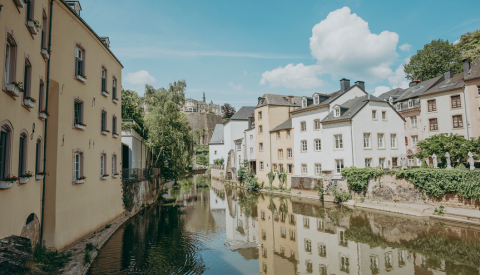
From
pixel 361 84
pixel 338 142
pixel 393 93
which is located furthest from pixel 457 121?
pixel 393 93

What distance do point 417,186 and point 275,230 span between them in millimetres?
11147

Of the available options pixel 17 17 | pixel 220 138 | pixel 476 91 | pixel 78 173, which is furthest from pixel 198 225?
pixel 220 138

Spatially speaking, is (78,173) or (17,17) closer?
(17,17)

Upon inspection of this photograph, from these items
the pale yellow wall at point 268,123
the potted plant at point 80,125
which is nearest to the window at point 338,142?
the pale yellow wall at point 268,123

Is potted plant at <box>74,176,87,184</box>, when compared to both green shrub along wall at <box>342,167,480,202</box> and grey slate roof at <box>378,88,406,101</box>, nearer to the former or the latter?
green shrub along wall at <box>342,167,480,202</box>

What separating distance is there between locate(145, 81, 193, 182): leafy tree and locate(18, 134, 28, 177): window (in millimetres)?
17509

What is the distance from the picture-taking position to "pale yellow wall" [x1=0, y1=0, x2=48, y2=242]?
655cm

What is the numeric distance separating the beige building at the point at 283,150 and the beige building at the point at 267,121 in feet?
2.30

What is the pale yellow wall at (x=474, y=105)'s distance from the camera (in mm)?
27938

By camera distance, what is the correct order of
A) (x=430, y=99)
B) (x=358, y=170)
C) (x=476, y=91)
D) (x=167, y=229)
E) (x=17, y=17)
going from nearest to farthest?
(x=17, y=17) → (x=167, y=229) → (x=358, y=170) → (x=476, y=91) → (x=430, y=99)

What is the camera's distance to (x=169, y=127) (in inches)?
1037

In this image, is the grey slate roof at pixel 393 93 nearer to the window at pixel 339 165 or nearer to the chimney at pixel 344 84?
the chimney at pixel 344 84

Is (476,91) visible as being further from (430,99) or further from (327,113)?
(327,113)

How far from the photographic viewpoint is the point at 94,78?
14414mm
